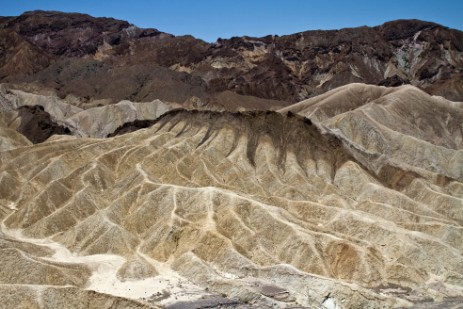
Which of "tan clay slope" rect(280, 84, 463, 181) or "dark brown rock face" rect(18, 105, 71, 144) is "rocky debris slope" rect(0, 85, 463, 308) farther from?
"dark brown rock face" rect(18, 105, 71, 144)

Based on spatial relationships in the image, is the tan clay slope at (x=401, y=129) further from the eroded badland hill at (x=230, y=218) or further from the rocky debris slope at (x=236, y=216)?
the rocky debris slope at (x=236, y=216)

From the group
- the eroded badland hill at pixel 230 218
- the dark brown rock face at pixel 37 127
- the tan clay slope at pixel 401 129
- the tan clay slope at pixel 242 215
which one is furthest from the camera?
the dark brown rock face at pixel 37 127

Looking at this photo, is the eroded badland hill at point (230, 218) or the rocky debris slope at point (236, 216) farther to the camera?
the rocky debris slope at point (236, 216)

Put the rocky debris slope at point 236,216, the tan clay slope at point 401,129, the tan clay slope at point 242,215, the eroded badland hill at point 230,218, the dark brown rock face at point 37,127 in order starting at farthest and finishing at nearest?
the dark brown rock face at point 37,127
the tan clay slope at point 401,129
the tan clay slope at point 242,215
the rocky debris slope at point 236,216
the eroded badland hill at point 230,218

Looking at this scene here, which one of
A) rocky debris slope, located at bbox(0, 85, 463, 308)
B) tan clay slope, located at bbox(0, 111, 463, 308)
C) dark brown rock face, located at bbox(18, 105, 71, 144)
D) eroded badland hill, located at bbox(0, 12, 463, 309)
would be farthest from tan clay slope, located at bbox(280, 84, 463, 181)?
dark brown rock face, located at bbox(18, 105, 71, 144)

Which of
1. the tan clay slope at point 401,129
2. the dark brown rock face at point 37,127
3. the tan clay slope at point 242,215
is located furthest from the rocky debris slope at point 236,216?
the dark brown rock face at point 37,127

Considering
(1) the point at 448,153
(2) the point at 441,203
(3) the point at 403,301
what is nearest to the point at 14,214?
(3) the point at 403,301
